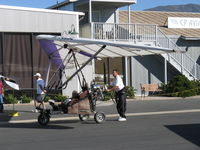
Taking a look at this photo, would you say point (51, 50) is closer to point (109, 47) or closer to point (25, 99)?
point (109, 47)

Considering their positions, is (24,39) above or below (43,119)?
above

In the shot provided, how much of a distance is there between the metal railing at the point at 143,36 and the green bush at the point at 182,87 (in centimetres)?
183

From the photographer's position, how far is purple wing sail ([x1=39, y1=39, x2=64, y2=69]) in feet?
48.6

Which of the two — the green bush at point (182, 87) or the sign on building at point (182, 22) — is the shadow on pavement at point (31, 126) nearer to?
the green bush at point (182, 87)

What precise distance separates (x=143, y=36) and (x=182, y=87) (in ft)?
12.2

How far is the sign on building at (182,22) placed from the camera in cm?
3088

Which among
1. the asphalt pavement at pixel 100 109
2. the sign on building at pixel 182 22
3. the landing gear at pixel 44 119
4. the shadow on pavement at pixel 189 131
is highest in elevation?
the sign on building at pixel 182 22

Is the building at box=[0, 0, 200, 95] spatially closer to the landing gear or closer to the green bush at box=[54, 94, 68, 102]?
the green bush at box=[54, 94, 68, 102]

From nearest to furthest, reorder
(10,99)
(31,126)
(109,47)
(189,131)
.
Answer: (189,131) → (31,126) → (109,47) → (10,99)

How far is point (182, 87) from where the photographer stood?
25609 mm

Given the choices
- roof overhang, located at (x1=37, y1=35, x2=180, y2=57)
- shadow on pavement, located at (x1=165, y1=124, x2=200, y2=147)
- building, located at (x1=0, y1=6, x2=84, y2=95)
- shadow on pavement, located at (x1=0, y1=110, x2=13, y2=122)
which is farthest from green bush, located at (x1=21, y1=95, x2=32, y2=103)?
shadow on pavement, located at (x1=165, y1=124, x2=200, y2=147)

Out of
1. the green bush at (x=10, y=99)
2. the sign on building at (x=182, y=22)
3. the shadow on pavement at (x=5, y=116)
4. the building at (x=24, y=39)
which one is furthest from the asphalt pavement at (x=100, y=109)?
the sign on building at (x=182, y=22)

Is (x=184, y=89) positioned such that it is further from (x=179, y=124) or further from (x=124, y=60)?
(x=179, y=124)

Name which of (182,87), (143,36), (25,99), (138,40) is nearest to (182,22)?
(143,36)
